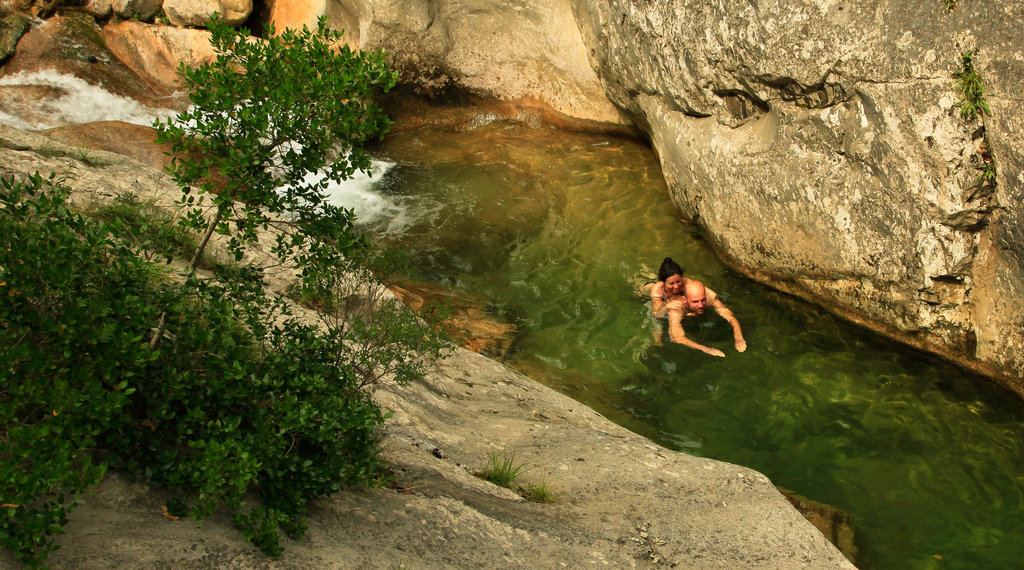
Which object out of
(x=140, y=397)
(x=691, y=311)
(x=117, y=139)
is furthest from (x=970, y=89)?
(x=117, y=139)

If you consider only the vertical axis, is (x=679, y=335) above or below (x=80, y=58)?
below

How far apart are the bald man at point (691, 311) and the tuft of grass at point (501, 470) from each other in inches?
139

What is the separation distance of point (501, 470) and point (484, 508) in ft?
1.47

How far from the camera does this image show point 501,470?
391 cm

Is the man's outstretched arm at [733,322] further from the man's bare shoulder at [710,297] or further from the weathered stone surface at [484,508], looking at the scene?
the weathered stone surface at [484,508]

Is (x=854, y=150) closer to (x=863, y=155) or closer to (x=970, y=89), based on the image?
(x=863, y=155)

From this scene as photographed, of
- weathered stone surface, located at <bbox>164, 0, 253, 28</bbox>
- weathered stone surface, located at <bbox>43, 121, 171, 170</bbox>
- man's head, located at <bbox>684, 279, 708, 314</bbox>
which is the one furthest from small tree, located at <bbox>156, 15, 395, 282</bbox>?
weathered stone surface, located at <bbox>164, 0, 253, 28</bbox>

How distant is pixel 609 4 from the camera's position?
29.7ft

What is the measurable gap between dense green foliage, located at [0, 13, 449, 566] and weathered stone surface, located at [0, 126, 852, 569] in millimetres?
116

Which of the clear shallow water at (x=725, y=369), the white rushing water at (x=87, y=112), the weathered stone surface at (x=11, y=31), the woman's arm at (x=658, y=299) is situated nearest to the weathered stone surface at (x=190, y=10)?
the white rushing water at (x=87, y=112)

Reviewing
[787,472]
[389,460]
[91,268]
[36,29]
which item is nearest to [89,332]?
[91,268]

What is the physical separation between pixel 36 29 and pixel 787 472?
36.7ft

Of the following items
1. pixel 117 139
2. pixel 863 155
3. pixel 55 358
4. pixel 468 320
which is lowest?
pixel 55 358

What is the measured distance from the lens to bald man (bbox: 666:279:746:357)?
7234 mm
